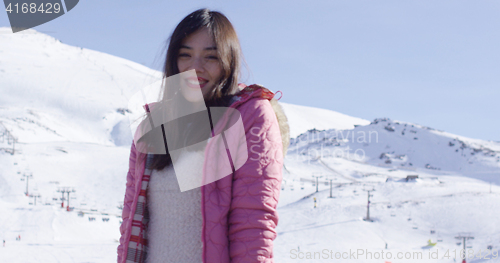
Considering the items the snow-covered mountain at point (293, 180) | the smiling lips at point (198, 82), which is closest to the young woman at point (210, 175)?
the smiling lips at point (198, 82)

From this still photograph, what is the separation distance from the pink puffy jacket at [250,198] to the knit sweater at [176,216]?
0.40 ft

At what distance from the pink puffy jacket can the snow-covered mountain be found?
0.74 metres

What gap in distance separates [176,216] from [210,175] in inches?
9.5

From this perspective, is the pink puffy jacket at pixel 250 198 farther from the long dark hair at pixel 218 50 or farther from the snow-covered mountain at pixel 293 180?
the snow-covered mountain at pixel 293 180

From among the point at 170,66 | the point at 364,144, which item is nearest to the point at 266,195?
the point at 170,66

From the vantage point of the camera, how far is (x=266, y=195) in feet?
4.26

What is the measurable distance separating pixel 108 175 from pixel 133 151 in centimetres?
3102

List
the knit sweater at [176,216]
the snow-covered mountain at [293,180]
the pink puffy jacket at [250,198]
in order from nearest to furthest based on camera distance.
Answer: the pink puffy jacket at [250,198] → the knit sweater at [176,216] → the snow-covered mountain at [293,180]

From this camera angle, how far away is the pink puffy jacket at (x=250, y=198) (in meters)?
1.29

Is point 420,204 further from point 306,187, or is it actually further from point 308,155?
point 308,155

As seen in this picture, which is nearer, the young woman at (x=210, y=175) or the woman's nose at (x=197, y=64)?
the young woman at (x=210, y=175)

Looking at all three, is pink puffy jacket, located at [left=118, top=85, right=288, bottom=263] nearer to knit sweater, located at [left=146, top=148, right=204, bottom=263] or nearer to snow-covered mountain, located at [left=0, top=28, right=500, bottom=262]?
knit sweater, located at [left=146, top=148, right=204, bottom=263]

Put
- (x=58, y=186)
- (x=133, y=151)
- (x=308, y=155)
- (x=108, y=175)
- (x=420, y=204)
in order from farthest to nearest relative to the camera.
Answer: (x=308, y=155) < (x=108, y=175) < (x=58, y=186) < (x=420, y=204) < (x=133, y=151)

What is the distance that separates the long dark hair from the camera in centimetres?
152
